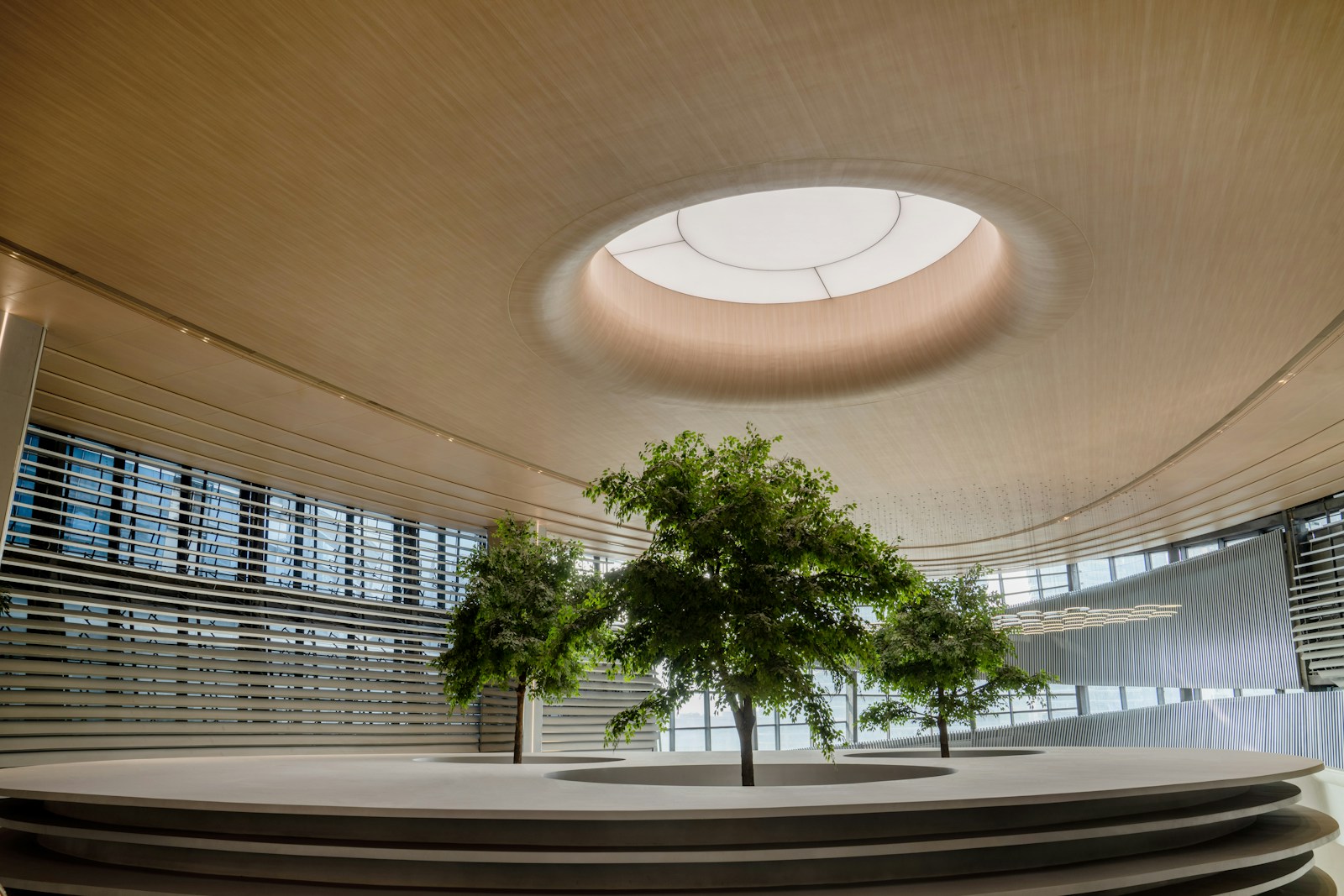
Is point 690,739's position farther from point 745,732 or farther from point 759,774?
point 745,732

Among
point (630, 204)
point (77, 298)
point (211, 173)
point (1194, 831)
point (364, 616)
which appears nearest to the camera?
point (1194, 831)

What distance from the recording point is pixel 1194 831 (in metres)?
5.80

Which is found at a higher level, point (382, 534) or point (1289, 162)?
point (1289, 162)

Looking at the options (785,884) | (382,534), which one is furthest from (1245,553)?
(785,884)

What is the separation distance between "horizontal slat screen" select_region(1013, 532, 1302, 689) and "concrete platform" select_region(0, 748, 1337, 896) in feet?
49.8

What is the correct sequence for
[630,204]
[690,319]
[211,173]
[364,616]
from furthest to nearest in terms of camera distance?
[364,616], [690,319], [630,204], [211,173]

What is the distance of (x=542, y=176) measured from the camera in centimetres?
727

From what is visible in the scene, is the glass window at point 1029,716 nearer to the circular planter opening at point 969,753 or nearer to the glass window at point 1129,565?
the glass window at point 1129,565

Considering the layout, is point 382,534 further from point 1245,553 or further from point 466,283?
point 1245,553

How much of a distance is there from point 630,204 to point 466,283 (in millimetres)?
2090

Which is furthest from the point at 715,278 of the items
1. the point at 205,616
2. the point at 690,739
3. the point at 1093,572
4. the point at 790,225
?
the point at 1093,572

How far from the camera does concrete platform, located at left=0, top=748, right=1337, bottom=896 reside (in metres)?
4.52

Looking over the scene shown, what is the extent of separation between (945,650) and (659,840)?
8243 mm

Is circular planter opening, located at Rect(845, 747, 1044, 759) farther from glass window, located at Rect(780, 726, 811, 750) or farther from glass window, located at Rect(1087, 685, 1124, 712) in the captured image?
glass window, located at Rect(780, 726, 811, 750)
